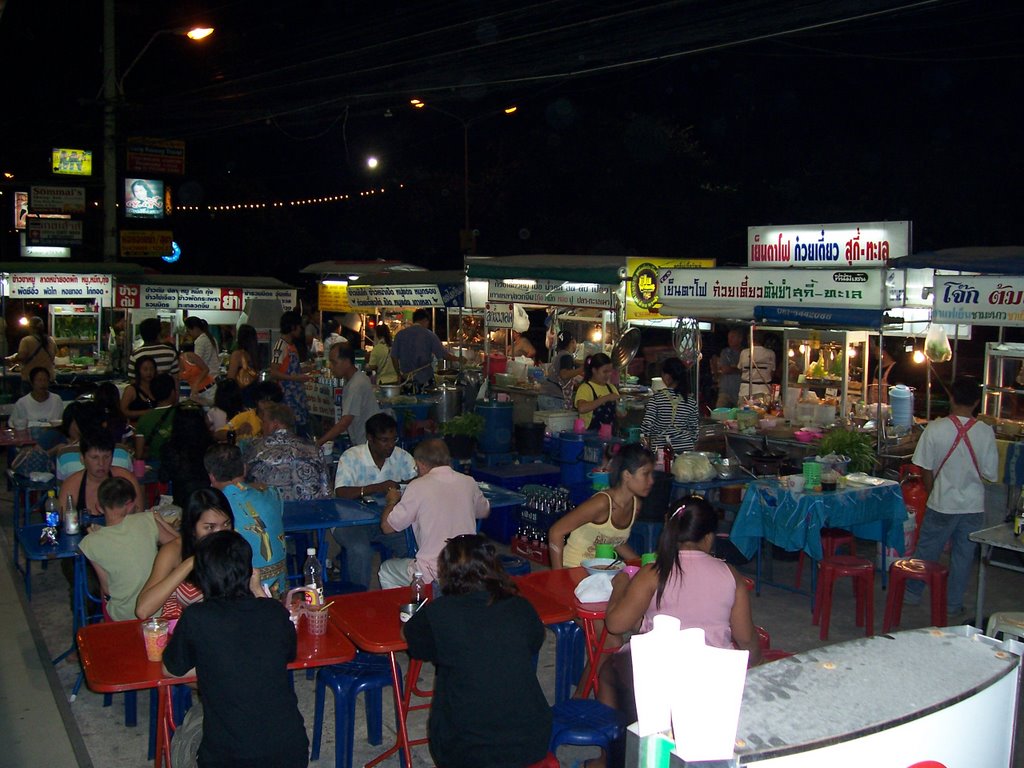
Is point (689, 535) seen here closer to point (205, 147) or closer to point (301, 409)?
point (301, 409)

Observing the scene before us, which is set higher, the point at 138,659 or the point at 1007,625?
the point at 138,659

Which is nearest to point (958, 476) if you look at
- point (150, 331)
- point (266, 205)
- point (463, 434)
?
point (463, 434)

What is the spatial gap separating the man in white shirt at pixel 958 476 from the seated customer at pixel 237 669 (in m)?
5.30

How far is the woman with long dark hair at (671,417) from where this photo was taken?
29.9ft

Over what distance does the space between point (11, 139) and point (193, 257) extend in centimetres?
1272

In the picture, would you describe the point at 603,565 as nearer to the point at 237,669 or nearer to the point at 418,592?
the point at 418,592

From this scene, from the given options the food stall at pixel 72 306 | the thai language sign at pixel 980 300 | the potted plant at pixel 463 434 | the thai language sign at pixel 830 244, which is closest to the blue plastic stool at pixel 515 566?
the potted plant at pixel 463 434

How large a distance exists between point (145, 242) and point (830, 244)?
43.8 ft

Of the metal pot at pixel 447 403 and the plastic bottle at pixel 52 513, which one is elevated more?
the metal pot at pixel 447 403

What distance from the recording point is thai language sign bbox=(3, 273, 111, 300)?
16.9 meters

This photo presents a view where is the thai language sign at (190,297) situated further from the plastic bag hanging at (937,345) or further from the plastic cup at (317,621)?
the plastic cup at (317,621)

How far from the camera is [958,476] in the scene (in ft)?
23.5

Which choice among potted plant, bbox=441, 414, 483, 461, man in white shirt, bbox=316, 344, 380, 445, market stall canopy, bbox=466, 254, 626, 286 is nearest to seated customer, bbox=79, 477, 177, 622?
man in white shirt, bbox=316, 344, 380, 445

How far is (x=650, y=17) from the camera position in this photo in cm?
1136
